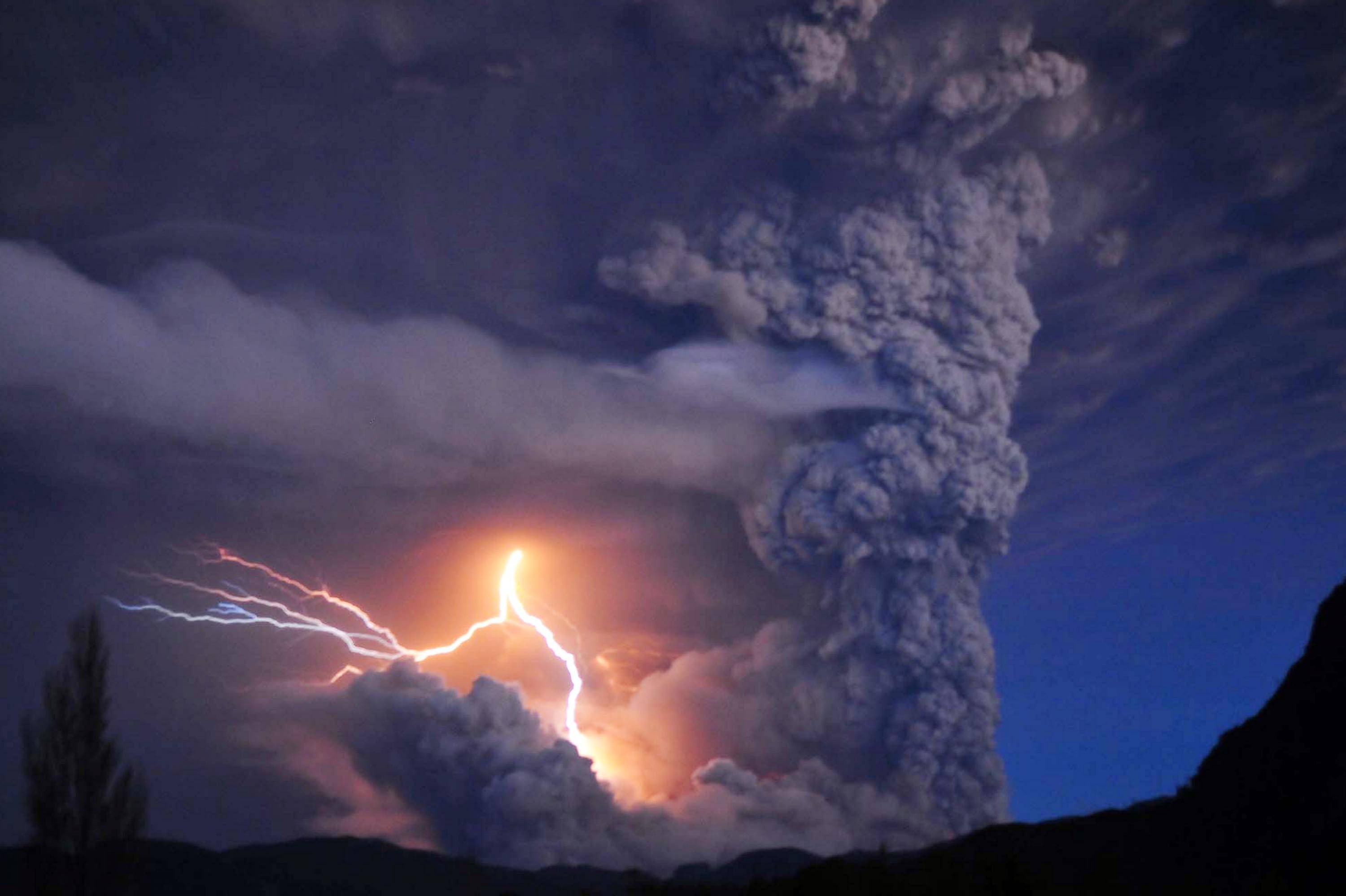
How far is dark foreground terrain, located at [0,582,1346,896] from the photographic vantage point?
22219 mm

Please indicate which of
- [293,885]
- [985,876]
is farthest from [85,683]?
[293,885]

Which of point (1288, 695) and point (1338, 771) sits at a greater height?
point (1288, 695)

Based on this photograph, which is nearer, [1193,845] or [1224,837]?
[1224,837]

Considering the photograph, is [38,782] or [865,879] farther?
[38,782]

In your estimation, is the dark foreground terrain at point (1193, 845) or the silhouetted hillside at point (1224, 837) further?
the dark foreground terrain at point (1193, 845)

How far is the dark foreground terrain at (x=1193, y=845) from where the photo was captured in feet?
72.9

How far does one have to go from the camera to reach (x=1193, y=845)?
91.2 feet

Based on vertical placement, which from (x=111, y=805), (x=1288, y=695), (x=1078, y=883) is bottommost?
(x=1078, y=883)

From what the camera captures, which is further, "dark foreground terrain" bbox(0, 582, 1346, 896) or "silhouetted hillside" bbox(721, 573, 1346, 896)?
"dark foreground terrain" bbox(0, 582, 1346, 896)

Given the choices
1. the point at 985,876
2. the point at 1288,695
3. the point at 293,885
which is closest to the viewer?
the point at 985,876

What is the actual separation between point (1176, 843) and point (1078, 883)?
342 cm

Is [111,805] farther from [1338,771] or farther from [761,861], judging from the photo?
[761,861]

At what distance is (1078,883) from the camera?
27.2 m

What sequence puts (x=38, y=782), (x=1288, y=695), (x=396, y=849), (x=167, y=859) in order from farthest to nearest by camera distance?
1. (x=396, y=849)
2. (x=167, y=859)
3. (x=1288, y=695)
4. (x=38, y=782)
